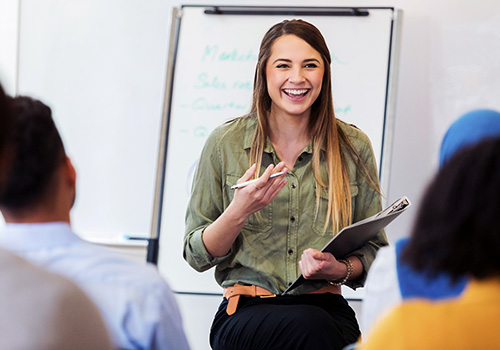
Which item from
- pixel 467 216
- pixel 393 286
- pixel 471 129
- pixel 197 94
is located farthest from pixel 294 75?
pixel 467 216

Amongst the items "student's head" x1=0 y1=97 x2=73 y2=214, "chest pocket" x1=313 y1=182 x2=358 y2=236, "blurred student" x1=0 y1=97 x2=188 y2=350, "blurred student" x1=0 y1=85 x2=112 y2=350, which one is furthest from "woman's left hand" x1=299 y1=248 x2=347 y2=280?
"blurred student" x1=0 y1=85 x2=112 y2=350

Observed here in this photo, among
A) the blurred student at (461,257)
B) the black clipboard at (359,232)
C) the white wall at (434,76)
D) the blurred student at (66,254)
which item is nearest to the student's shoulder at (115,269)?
the blurred student at (66,254)

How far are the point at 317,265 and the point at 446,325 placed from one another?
2.96 feet

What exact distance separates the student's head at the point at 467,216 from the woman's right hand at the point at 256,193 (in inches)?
34.6

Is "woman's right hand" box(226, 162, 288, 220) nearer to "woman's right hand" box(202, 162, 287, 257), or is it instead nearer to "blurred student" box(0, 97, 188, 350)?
"woman's right hand" box(202, 162, 287, 257)

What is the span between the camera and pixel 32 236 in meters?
1.07

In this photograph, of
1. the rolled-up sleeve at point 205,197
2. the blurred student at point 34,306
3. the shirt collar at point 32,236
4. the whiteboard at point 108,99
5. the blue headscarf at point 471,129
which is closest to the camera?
the blurred student at point 34,306

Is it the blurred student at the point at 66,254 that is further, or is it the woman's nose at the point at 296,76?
the woman's nose at the point at 296,76

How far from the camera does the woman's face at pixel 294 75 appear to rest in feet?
6.60

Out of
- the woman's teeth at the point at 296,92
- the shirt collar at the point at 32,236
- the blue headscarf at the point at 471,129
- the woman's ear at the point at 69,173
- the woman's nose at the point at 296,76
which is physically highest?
the woman's nose at the point at 296,76

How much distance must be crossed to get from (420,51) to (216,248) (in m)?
1.45

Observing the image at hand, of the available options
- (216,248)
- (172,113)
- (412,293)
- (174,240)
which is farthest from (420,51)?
(412,293)

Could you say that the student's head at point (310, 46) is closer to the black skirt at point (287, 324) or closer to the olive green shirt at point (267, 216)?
the olive green shirt at point (267, 216)

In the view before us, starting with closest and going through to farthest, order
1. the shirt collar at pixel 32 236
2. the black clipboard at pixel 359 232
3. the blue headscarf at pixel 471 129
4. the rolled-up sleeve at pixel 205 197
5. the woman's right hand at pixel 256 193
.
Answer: the shirt collar at pixel 32 236 → the blue headscarf at pixel 471 129 → the black clipboard at pixel 359 232 → the woman's right hand at pixel 256 193 → the rolled-up sleeve at pixel 205 197
